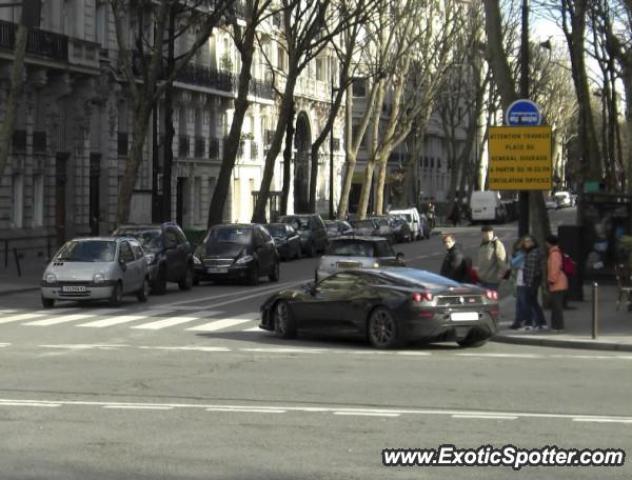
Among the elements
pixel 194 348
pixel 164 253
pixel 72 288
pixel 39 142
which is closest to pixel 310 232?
pixel 39 142

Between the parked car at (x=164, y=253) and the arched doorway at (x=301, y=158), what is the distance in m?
52.2

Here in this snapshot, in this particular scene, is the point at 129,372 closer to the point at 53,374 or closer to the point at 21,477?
the point at 53,374

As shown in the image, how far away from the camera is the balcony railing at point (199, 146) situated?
234 feet

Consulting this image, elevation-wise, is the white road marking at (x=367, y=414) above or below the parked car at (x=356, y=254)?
below

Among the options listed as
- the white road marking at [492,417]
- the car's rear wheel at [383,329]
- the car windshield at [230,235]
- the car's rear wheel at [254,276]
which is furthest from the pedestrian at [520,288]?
the car windshield at [230,235]

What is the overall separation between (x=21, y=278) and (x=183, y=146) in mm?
29592

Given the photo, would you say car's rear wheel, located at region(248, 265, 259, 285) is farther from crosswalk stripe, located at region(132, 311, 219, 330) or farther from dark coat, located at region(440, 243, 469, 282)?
dark coat, located at region(440, 243, 469, 282)

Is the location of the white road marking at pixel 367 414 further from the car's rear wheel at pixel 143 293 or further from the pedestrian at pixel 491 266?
the car's rear wheel at pixel 143 293

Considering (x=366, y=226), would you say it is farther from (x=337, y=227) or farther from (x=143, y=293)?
(x=143, y=293)

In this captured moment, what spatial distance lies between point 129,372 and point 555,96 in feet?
306

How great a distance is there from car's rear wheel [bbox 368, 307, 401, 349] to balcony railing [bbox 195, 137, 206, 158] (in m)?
51.0

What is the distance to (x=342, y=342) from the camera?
22.1 meters

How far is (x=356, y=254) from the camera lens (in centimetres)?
3244

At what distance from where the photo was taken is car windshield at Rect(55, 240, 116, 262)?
30.7 meters
